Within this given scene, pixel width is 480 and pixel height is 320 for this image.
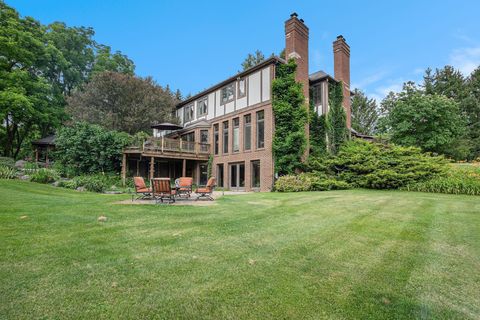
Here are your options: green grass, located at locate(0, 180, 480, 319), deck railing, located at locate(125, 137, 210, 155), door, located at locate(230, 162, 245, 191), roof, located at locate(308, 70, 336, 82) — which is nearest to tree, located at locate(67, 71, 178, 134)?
deck railing, located at locate(125, 137, 210, 155)

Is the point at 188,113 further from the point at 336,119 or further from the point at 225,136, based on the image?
the point at 336,119

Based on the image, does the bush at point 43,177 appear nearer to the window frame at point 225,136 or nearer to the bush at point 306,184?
the window frame at point 225,136

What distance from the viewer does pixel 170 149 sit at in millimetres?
19719

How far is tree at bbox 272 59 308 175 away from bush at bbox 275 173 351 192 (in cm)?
144

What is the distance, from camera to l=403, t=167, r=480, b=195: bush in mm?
11229

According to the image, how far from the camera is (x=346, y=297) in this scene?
112 inches

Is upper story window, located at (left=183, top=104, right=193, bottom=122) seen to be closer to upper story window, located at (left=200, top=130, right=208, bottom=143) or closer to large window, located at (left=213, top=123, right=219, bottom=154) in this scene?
upper story window, located at (left=200, top=130, right=208, bottom=143)

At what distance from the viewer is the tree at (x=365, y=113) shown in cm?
4234

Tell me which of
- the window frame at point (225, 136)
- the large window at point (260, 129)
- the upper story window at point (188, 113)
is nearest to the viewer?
the large window at point (260, 129)

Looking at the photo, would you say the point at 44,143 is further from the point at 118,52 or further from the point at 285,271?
the point at 285,271

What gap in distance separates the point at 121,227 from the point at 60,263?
1895 mm

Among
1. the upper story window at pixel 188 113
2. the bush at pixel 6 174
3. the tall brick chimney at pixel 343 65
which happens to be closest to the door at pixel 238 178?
the upper story window at pixel 188 113

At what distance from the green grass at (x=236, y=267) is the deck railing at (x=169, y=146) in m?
12.8

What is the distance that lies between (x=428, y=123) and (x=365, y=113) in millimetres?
15633
